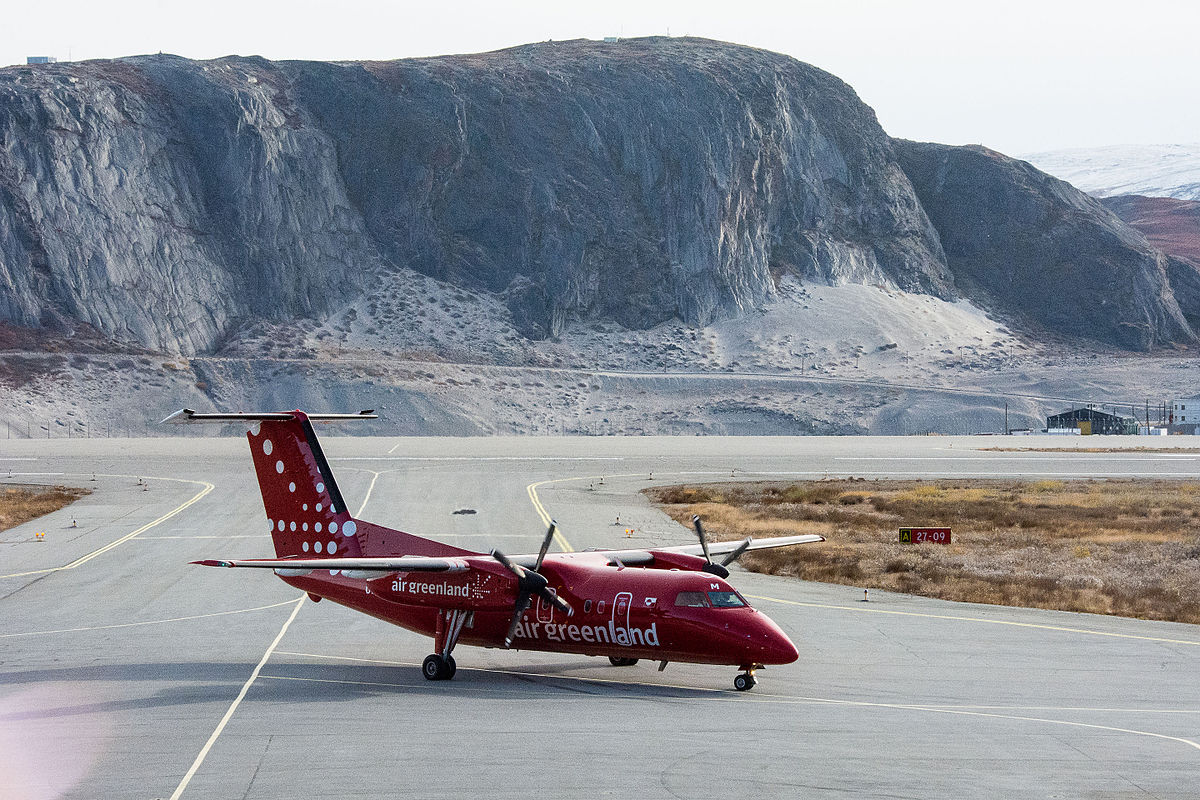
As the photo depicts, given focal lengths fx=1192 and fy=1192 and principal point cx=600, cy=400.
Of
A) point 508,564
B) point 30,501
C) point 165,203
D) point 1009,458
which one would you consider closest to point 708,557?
point 508,564

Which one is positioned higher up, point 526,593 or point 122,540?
point 526,593

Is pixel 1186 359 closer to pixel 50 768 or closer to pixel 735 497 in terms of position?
pixel 735 497

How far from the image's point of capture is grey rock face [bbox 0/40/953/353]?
6093 inches

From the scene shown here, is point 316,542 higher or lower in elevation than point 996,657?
higher

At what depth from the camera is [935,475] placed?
86250 mm

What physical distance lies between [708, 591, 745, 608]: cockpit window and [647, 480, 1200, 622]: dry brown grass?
49.2ft

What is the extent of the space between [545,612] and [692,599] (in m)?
3.03

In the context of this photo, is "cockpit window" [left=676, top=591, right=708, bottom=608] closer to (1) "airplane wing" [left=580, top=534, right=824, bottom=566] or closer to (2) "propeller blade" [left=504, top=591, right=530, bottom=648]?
(1) "airplane wing" [left=580, top=534, right=824, bottom=566]

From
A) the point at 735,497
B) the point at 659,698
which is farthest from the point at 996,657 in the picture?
the point at 735,497

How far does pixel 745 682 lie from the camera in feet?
74.5

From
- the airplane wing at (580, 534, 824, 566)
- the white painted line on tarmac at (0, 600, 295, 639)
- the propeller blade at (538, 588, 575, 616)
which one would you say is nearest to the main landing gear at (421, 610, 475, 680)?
the propeller blade at (538, 588, 575, 616)

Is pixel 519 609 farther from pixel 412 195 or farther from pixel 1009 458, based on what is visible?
pixel 412 195

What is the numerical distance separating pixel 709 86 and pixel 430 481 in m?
132

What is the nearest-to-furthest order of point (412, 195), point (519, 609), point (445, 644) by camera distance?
point (519, 609) → point (445, 644) → point (412, 195)
